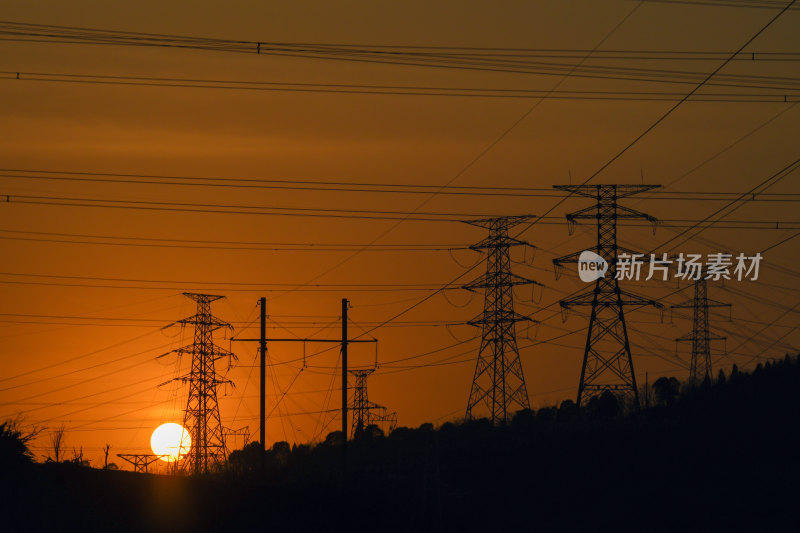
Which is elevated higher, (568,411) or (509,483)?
(568,411)

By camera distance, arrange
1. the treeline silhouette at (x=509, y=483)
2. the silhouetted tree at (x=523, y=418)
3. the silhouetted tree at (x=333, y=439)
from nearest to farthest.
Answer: the treeline silhouette at (x=509, y=483) → the silhouetted tree at (x=523, y=418) → the silhouetted tree at (x=333, y=439)

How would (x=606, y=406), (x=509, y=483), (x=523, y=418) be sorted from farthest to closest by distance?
A: (x=523, y=418) → (x=606, y=406) → (x=509, y=483)

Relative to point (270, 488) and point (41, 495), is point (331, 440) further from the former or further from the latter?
point (41, 495)

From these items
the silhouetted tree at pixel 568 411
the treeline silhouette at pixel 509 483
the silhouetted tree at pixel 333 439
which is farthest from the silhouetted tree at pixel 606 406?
the silhouetted tree at pixel 333 439

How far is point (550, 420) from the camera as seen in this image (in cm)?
6931

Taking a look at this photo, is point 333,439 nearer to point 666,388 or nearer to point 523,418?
point 523,418

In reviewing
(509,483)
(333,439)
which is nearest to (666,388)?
(333,439)

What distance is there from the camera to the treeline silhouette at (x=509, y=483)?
123 ft

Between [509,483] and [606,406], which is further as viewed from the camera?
[606,406]

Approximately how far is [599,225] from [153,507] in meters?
27.1

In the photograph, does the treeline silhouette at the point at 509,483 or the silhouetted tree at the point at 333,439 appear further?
the silhouetted tree at the point at 333,439

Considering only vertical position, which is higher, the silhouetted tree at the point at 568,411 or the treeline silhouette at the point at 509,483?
the silhouetted tree at the point at 568,411

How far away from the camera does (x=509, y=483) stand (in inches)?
1907

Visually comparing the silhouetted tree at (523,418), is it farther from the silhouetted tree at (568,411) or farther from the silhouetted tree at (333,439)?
the silhouetted tree at (333,439)
